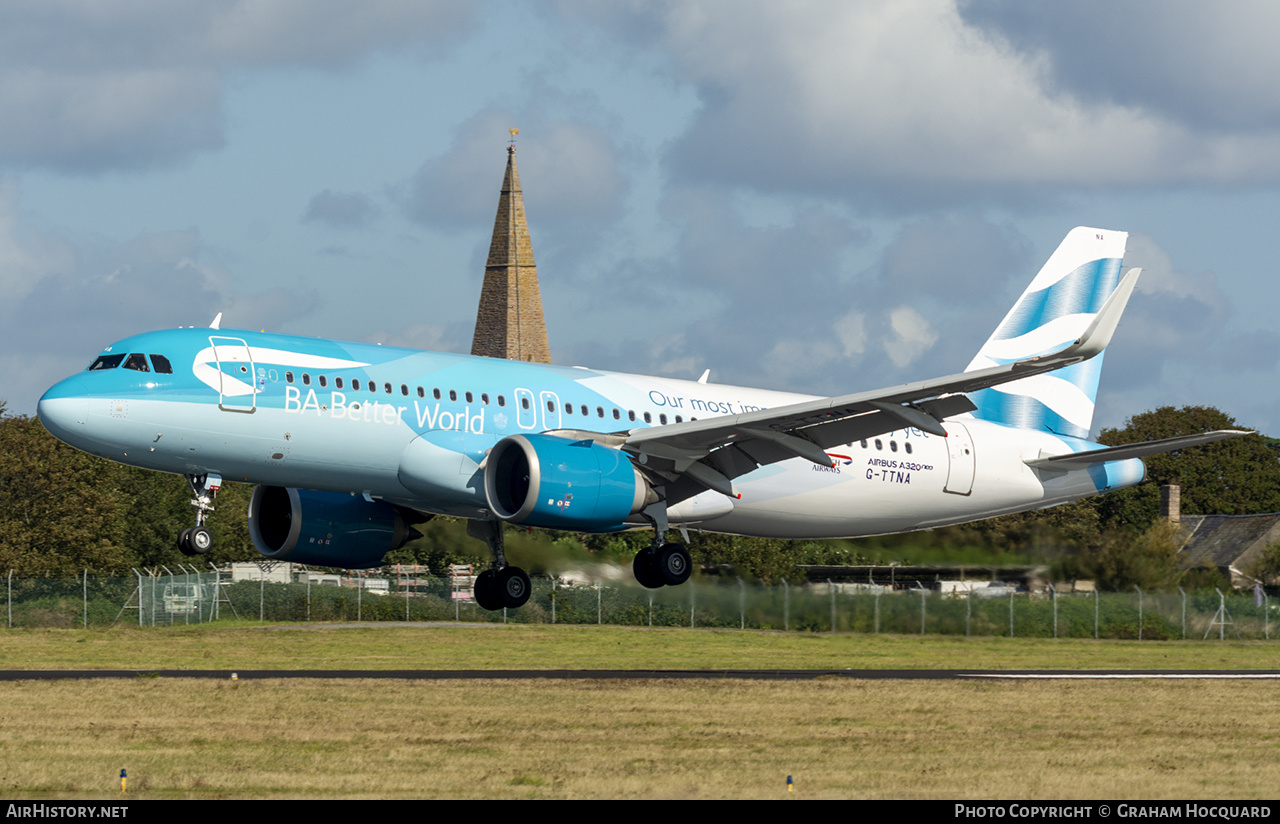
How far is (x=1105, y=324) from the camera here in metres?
28.8

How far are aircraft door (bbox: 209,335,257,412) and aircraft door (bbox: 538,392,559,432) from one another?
596 cm

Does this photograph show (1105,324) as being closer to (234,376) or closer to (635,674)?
(234,376)

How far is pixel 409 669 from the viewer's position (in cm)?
4966

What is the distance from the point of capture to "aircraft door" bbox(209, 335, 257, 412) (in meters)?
29.5

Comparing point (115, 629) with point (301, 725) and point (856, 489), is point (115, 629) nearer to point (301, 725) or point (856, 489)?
point (301, 725)

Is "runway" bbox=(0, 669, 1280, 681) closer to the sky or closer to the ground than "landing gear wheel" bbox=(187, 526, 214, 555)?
closer to the ground

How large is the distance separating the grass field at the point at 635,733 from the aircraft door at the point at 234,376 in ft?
20.5

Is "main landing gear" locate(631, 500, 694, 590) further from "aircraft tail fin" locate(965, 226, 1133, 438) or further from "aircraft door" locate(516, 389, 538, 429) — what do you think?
"aircraft tail fin" locate(965, 226, 1133, 438)

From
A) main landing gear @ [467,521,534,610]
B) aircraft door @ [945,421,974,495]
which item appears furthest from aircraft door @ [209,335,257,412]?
aircraft door @ [945,421,974,495]

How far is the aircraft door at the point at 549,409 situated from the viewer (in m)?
32.8

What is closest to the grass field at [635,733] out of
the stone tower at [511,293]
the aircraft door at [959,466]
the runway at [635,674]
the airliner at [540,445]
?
the runway at [635,674]

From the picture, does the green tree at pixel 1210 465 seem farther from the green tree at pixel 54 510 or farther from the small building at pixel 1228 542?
the green tree at pixel 54 510
